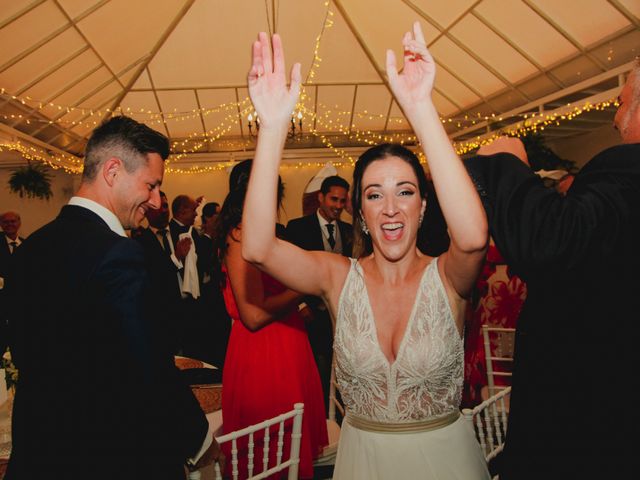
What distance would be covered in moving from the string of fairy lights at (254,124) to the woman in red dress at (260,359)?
24.2ft

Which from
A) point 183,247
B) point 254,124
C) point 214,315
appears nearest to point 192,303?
point 214,315

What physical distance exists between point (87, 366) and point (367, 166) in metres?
1.02

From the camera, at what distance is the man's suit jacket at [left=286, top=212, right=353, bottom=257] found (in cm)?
439

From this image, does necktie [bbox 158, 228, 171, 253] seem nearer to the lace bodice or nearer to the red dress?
the red dress

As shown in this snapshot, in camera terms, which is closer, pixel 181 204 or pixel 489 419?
pixel 489 419

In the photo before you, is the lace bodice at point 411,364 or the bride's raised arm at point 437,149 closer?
the bride's raised arm at point 437,149

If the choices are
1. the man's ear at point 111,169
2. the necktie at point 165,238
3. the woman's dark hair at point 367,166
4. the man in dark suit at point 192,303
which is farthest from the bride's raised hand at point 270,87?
the necktie at point 165,238

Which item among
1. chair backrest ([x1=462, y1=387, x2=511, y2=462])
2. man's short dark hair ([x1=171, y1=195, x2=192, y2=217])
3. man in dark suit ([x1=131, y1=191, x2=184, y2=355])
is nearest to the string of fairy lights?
man's short dark hair ([x1=171, y1=195, x2=192, y2=217])

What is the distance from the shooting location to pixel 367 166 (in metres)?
1.63

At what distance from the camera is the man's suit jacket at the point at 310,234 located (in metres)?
4.39

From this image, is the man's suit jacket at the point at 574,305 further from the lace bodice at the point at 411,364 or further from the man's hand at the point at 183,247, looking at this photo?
the man's hand at the point at 183,247

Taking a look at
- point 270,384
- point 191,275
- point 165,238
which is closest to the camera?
point 270,384

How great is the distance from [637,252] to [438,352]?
2.13 ft

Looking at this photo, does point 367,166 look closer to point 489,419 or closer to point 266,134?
point 266,134
